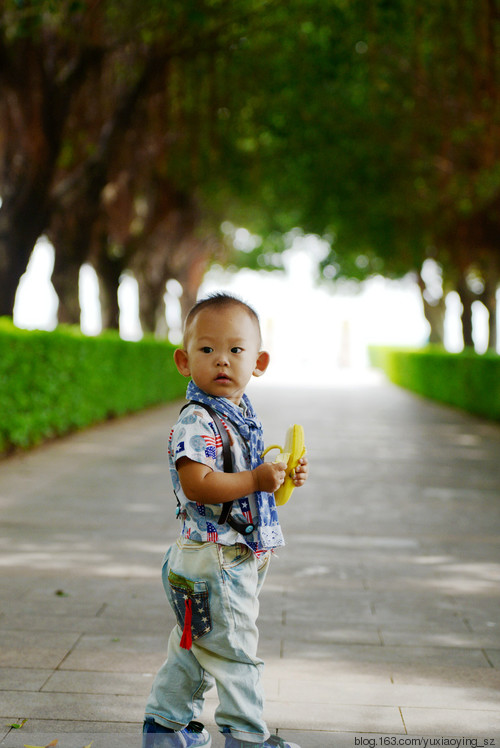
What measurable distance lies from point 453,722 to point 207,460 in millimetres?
1566

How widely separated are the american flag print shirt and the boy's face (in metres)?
0.10

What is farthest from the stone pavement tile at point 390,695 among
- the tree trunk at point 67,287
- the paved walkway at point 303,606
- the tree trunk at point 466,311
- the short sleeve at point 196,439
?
the tree trunk at point 466,311

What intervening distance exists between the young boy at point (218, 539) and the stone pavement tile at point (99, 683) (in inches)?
30.7

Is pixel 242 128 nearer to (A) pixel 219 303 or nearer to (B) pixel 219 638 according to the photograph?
(A) pixel 219 303

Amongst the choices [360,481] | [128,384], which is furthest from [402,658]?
[128,384]

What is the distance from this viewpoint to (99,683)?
12.3ft

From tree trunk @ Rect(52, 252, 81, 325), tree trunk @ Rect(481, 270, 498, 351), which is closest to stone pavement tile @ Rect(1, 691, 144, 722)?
tree trunk @ Rect(52, 252, 81, 325)

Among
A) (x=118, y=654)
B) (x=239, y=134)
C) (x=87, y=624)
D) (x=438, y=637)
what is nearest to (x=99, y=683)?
(x=118, y=654)

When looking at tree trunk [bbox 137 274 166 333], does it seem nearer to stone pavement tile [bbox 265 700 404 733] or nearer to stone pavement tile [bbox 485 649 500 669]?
stone pavement tile [bbox 485 649 500 669]

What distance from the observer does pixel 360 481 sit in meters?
10.1

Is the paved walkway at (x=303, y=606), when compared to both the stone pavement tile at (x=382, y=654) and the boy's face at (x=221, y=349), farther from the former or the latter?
the boy's face at (x=221, y=349)

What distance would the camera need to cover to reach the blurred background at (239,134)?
10852 millimetres

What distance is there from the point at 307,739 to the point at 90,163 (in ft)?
37.8

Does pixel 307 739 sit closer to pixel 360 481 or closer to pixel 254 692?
pixel 254 692
